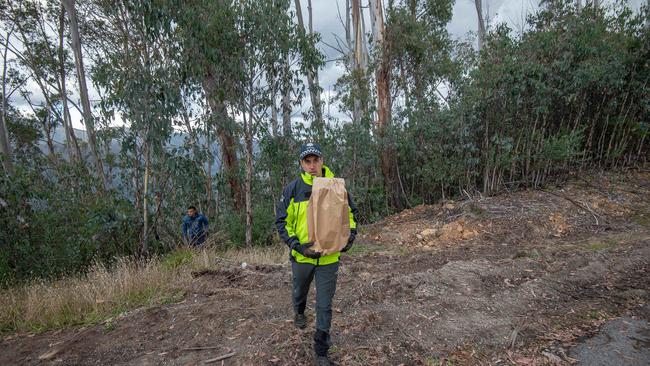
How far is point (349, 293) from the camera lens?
423 centimetres

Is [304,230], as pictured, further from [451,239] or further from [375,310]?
[451,239]

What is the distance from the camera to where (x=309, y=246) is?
2.69 m

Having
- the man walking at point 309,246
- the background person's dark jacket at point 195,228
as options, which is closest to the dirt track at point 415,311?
the man walking at point 309,246

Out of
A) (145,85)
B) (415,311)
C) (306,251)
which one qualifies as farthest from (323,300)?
(145,85)

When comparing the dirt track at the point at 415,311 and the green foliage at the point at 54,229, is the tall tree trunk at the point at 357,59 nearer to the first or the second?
the dirt track at the point at 415,311

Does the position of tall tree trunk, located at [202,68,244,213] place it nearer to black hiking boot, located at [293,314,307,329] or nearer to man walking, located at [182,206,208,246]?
man walking, located at [182,206,208,246]

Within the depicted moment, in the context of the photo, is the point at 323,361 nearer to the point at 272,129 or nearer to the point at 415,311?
the point at 415,311

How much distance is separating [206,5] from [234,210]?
508 centimetres

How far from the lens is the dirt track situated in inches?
121

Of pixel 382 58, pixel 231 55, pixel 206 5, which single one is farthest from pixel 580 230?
pixel 206 5

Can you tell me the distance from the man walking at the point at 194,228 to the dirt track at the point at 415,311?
9.40 feet

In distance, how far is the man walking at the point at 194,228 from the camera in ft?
26.2

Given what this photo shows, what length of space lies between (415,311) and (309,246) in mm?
1656

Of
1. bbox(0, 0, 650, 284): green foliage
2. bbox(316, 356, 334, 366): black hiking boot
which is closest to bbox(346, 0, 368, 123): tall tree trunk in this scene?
bbox(0, 0, 650, 284): green foliage
